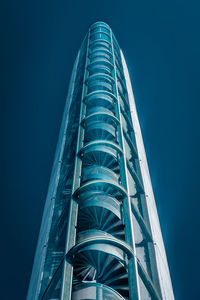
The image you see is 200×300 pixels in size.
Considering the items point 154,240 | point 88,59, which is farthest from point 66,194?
point 88,59

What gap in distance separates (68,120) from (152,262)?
13.1m

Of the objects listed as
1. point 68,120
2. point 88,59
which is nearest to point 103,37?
point 88,59

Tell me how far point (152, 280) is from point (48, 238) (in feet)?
14.9

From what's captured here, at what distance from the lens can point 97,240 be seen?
25.4 feet

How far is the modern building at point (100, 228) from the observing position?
7.90 metres

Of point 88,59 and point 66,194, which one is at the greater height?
point 88,59

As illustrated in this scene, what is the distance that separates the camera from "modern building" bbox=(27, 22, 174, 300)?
7.90m

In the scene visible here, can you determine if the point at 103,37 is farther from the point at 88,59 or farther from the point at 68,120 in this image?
the point at 68,120

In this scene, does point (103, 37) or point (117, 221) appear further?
point (103, 37)

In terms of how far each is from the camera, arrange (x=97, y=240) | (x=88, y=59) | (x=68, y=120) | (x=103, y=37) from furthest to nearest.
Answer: (x=103, y=37), (x=88, y=59), (x=68, y=120), (x=97, y=240)

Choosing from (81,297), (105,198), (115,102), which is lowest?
(81,297)

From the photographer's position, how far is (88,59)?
25.0 metres

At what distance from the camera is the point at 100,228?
1066cm

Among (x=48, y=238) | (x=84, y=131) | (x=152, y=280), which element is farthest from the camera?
(x=84, y=131)
